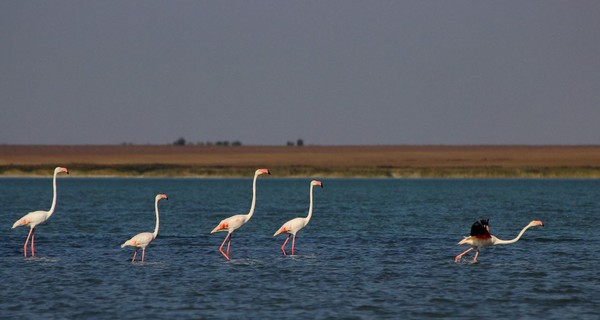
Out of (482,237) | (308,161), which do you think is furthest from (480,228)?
(308,161)

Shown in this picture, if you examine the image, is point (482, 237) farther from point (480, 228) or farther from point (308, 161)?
point (308, 161)

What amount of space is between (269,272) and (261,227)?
48.1 ft

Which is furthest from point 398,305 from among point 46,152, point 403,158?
point 46,152

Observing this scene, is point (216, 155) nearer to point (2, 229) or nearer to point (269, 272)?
point (2, 229)

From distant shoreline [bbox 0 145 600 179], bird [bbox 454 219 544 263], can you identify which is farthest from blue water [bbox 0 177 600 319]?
distant shoreline [bbox 0 145 600 179]

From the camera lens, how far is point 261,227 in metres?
36.4

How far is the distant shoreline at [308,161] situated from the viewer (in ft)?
359

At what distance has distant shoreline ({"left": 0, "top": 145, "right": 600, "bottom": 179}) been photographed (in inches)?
4304

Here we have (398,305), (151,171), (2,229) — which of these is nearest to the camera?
(398,305)

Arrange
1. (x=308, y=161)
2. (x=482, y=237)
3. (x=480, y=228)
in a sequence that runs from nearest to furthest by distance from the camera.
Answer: (x=480, y=228), (x=482, y=237), (x=308, y=161)

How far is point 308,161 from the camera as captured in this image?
13725 centimetres

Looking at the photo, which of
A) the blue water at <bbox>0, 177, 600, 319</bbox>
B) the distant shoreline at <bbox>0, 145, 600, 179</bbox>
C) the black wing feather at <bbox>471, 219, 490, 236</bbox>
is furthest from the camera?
the distant shoreline at <bbox>0, 145, 600, 179</bbox>

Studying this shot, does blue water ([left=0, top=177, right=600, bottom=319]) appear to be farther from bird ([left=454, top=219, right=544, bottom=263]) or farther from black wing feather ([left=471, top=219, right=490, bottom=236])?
black wing feather ([left=471, top=219, right=490, bottom=236])

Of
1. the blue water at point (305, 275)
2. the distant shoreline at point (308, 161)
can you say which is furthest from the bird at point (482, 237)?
the distant shoreline at point (308, 161)
